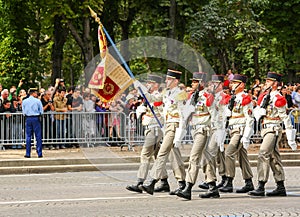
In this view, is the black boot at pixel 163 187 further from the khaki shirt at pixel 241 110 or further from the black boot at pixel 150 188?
the khaki shirt at pixel 241 110

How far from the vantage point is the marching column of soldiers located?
13.6m

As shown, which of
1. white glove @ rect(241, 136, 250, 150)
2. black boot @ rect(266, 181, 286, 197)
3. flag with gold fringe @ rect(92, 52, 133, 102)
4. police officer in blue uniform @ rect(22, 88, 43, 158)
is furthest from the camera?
police officer in blue uniform @ rect(22, 88, 43, 158)

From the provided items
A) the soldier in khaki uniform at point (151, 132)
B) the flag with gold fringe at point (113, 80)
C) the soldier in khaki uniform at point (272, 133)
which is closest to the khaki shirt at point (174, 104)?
the soldier in khaki uniform at point (151, 132)

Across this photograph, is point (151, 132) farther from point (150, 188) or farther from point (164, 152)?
point (150, 188)

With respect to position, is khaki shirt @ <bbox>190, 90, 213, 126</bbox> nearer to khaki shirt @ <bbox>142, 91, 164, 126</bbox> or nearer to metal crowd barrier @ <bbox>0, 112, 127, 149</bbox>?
khaki shirt @ <bbox>142, 91, 164, 126</bbox>

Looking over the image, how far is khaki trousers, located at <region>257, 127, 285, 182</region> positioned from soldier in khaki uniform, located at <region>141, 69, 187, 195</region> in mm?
1376

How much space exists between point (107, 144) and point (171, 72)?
8.94 metres

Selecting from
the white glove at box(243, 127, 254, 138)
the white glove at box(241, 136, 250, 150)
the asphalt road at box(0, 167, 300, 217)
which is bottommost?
the asphalt road at box(0, 167, 300, 217)

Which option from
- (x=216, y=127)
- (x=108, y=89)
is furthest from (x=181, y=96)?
(x=108, y=89)

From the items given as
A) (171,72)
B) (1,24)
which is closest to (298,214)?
(171,72)

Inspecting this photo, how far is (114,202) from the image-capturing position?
12789mm

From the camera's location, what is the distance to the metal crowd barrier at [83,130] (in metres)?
22.3

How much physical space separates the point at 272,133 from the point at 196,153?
1368mm

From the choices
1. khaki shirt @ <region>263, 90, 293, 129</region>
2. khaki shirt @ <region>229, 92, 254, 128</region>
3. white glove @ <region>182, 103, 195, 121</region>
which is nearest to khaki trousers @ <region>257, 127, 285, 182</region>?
khaki shirt @ <region>263, 90, 293, 129</region>
